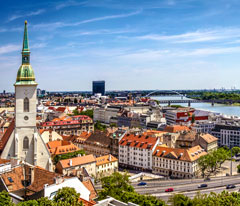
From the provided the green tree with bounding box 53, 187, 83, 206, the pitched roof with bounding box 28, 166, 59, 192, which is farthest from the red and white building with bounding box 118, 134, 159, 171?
the green tree with bounding box 53, 187, 83, 206

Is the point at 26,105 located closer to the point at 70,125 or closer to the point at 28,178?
the point at 28,178

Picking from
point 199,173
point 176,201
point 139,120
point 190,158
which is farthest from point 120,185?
point 139,120

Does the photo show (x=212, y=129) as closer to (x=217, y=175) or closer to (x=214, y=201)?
(x=217, y=175)

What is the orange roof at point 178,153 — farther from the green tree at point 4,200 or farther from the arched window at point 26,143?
the green tree at point 4,200

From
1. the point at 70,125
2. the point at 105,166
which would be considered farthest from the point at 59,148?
the point at 70,125

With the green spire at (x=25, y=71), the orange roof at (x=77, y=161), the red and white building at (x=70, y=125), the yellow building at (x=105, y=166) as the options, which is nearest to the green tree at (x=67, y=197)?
the green spire at (x=25, y=71)

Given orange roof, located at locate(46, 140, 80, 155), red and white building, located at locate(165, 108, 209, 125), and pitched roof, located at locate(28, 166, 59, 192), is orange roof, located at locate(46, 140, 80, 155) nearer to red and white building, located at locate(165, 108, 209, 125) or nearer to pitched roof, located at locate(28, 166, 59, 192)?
pitched roof, located at locate(28, 166, 59, 192)
